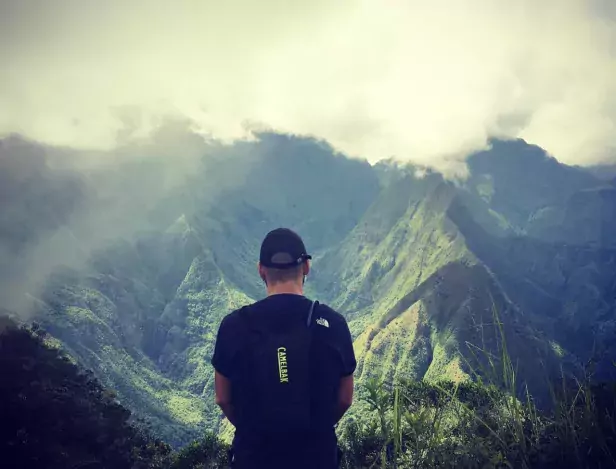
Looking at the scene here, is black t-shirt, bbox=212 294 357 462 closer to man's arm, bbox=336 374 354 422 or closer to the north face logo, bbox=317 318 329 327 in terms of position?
the north face logo, bbox=317 318 329 327

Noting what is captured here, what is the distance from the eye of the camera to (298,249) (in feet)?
15.1

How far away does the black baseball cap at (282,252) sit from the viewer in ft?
14.9

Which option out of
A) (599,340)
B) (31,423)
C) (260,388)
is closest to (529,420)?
(599,340)

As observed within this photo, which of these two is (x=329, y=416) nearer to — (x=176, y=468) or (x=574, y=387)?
(x=574, y=387)

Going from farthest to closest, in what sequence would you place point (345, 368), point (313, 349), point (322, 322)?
point (345, 368)
point (322, 322)
point (313, 349)

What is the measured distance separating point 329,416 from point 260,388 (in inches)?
28.2

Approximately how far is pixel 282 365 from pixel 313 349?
0.32 m

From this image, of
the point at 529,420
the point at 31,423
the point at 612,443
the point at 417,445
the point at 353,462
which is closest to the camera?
the point at 612,443

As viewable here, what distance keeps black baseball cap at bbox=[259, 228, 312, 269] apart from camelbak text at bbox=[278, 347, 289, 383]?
87 centimetres

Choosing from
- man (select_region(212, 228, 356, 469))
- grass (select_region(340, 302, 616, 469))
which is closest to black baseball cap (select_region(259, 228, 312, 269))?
man (select_region(212, 228, 356, 469))

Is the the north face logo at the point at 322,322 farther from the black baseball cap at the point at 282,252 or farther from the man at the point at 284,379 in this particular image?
the black baseball cap at the point at 282,252

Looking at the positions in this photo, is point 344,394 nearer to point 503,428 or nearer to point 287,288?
point 287,288

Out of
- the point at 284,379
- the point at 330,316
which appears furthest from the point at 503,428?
the point at 284,379

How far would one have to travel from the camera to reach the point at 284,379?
13.1ft
